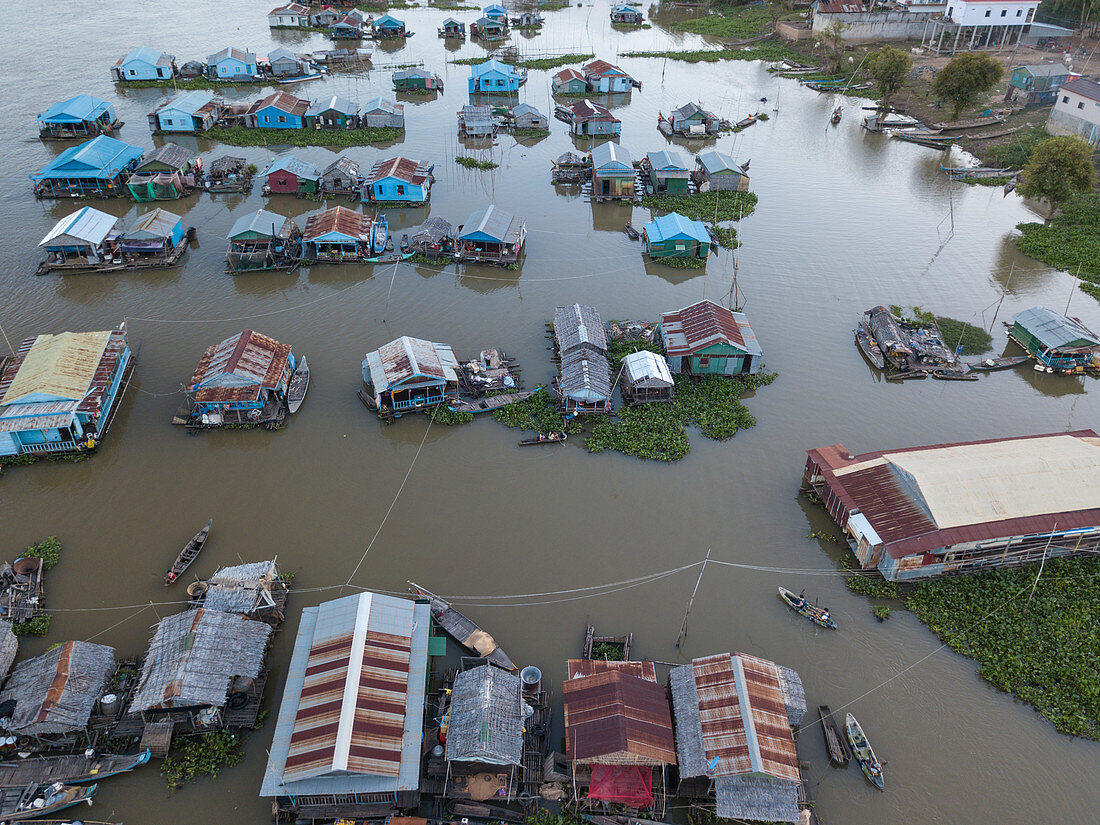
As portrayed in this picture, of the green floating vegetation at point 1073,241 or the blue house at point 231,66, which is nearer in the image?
the green floating vegetation at point 1073,241

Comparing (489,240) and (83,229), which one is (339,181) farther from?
(83,229)

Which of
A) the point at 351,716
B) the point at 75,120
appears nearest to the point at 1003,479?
the point at 351,716

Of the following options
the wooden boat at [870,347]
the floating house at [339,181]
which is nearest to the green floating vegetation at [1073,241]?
the wooden boat at [870,347]

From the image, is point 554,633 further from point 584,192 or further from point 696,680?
point 584,192

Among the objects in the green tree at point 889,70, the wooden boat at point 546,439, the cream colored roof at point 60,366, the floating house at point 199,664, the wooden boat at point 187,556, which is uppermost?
the green tree at point 889,70

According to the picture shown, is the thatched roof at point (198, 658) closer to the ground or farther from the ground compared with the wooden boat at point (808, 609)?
farther from the ground

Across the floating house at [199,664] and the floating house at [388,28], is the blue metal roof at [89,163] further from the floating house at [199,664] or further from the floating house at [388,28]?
the floating house at [388,28]

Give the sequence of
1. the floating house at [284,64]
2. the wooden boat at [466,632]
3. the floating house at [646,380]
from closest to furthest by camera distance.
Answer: the wooden boat at [466,632], the floating house at [646,380], the floating house at [284,64]

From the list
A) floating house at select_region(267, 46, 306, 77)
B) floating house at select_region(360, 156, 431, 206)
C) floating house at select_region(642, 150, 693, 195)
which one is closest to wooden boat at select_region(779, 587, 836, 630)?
floating house at select_region(642, 150, 693, 195)
